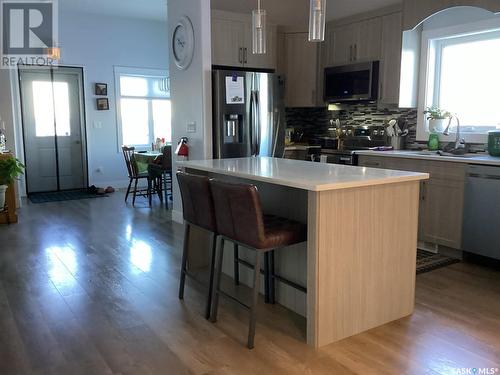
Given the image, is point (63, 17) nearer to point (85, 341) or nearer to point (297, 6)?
point (297, 6)

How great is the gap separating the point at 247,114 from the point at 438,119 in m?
1.97

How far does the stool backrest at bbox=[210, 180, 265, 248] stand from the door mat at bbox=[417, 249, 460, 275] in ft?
5.83

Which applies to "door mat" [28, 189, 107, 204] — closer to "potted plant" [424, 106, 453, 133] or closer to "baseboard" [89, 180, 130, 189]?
"baseboard" [89, 180, 130, 189]

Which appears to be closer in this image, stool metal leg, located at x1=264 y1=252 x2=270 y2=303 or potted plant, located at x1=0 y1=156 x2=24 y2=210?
stool metal leg, located at x1=264 y1=252 x2=270 y2=303

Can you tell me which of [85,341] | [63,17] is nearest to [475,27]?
[85,341]

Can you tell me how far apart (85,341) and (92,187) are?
5.09 m

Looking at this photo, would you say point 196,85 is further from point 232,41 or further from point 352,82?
point 352,82

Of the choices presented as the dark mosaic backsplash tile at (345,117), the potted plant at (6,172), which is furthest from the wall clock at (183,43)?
the potted plant at (6,172)

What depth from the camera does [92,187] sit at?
7.14 m

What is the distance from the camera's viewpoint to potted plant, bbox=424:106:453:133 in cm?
430

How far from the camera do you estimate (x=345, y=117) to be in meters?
5.58

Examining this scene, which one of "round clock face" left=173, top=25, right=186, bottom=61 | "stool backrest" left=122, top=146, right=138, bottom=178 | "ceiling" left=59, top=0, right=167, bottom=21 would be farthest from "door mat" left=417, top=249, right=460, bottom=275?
"ceiling" left=59, top=0, right=167, bottom=21

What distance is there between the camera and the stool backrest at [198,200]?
104 inches

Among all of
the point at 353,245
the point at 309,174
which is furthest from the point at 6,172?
the point at 353,245
